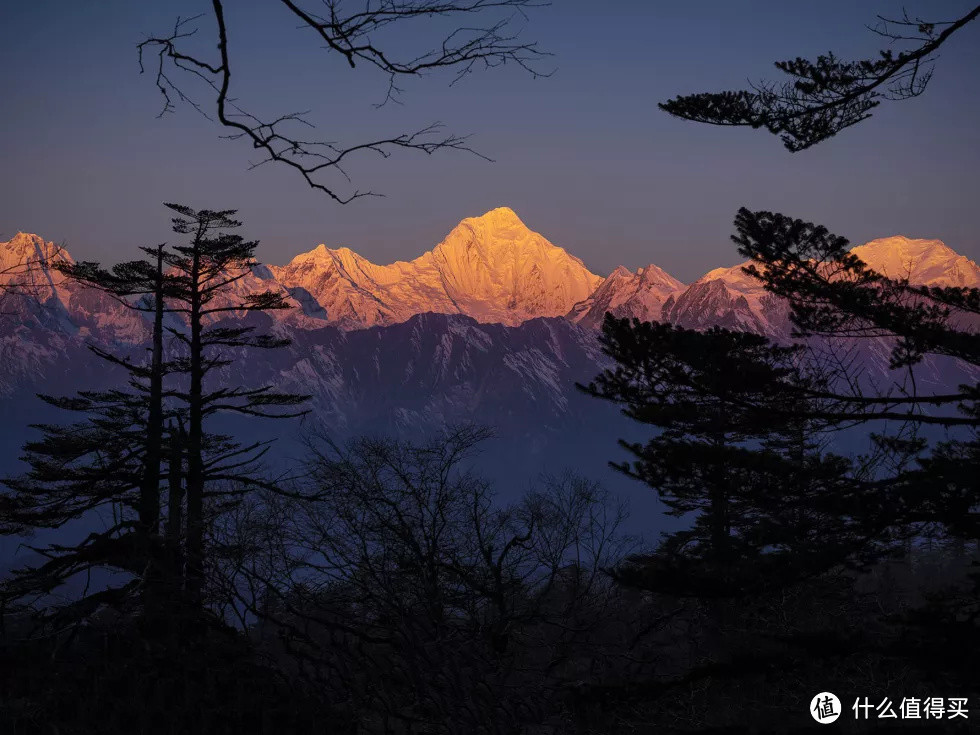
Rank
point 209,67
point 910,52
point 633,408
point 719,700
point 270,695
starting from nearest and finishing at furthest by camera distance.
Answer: point 209,67 → point 910,52 → point 270,695 → point 633,408 → point 719,700

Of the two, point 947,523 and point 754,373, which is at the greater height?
point 754,373

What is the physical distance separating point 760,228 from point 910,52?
10.8ft

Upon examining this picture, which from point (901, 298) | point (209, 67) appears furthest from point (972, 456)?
point (209, 67)

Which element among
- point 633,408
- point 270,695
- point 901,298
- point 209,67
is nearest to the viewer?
point 209,67

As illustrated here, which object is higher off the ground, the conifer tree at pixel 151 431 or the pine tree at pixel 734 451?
the conifer tree at pixel 151 431

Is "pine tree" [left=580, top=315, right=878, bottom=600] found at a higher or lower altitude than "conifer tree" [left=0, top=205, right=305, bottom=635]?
lower

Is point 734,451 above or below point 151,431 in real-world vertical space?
below

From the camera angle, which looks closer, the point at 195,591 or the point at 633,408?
the point at 633,408

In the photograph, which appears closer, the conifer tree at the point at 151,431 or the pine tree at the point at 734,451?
the pine tree at the point at 734,451

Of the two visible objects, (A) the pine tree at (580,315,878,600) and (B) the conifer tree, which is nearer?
(A) the pine tree at (580,315,878,600)

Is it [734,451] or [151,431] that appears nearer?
[734,451]

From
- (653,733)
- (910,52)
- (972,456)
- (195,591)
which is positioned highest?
(910,52)

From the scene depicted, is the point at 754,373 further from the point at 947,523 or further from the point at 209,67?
the point at 209,67

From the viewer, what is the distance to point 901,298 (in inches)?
382
